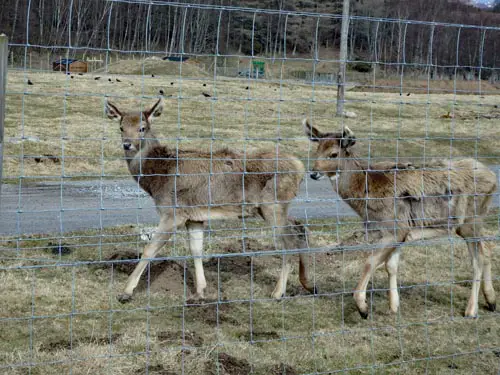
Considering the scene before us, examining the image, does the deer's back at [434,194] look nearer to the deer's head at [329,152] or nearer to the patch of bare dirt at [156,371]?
the deer's head at [329,152]

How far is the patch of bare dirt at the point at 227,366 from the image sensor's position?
20.2 feet

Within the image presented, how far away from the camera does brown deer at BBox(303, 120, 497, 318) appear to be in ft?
28.2

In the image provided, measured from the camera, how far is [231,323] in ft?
25.5

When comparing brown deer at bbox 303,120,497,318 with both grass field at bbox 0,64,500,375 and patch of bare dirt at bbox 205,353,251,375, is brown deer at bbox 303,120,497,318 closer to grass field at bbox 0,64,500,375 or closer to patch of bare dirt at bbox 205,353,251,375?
grass field at bbox 0,64,500,375

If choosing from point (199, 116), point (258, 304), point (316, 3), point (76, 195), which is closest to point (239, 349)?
point (258, 304)

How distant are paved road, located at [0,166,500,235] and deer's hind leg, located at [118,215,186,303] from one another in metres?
1.64

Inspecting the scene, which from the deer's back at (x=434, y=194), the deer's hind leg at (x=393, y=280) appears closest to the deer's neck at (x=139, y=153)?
the deer's back at (x=434, y=194)

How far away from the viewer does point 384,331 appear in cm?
776

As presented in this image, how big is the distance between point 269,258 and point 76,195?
20.5 ft

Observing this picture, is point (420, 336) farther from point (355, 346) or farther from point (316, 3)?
point (316, 3)

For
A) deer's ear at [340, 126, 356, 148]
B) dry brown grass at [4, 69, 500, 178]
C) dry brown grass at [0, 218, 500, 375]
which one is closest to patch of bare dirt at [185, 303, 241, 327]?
dry brown grass at [0, 218, 500, 375]

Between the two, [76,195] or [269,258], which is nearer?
[269,258]

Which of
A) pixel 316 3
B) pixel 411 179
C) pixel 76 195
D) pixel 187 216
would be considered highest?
pixel 316 3

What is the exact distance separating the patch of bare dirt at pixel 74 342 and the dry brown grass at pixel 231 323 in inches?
0.7
